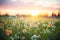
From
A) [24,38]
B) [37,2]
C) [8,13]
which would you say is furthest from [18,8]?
[24,38]

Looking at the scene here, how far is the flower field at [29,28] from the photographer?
154cm

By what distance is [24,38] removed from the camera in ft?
5.06

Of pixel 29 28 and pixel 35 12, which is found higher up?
pixel 35 12

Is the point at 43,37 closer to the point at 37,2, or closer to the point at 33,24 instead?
the point at 33,24

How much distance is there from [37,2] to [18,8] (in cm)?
25

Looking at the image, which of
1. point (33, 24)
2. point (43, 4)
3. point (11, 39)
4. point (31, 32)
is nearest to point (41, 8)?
point (43, 4)

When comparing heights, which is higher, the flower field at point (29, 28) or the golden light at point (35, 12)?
the golden light at point (35, 12)

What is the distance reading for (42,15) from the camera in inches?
62.4

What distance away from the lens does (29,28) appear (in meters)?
1.55

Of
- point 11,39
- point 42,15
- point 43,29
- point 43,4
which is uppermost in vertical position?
point 43,4

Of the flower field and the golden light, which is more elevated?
the golden light

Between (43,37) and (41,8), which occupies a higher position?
(41,8)

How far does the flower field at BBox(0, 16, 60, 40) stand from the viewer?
1540 millimetres

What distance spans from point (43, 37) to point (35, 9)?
0.36 m
